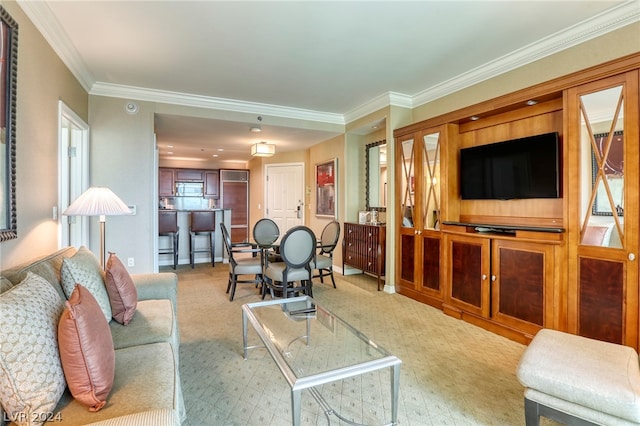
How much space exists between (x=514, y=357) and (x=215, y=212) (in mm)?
5203

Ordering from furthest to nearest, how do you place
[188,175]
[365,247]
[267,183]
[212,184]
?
1. [212,184]
2. [188,175]
3. [267,183]
4. [365,247]

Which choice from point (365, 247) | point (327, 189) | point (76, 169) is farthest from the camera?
point (327, 189)

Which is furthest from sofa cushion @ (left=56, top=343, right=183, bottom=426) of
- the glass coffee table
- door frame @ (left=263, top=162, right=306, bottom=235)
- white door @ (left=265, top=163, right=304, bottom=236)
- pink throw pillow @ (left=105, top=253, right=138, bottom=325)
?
white door @ (left=265, top=163, right=304, bottom=236)

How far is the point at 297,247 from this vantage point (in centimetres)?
373

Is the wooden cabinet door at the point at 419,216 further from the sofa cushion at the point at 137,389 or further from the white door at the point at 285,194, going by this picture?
the white door at the point at 285,194

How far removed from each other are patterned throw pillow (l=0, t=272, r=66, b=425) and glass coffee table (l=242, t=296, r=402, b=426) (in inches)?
34.3

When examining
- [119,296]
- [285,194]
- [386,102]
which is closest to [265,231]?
[285,194]

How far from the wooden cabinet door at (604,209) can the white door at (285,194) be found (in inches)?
202

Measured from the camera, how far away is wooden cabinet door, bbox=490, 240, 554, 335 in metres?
2.64

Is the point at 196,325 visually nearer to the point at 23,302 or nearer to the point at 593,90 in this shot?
the point at 23,302

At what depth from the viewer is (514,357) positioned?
255 centimetres

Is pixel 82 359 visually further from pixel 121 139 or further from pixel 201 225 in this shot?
pixel 201 225

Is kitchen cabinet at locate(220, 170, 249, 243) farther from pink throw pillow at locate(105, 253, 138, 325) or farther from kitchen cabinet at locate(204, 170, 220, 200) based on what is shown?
pink throw pillow at locate(105, 253, 138, 325)

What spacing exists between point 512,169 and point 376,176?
90.9 inches
